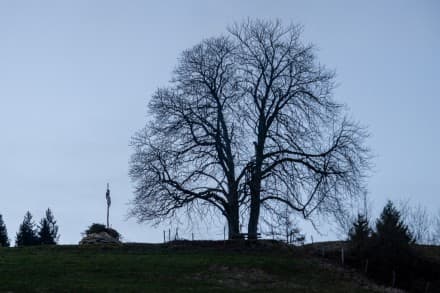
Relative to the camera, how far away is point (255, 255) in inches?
1471

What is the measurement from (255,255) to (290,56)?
12801 mm

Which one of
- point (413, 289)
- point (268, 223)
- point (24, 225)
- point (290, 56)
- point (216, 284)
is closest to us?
point (216, 284)

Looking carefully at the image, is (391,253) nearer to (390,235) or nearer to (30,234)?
(390,235)

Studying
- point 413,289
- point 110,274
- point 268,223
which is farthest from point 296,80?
point 110,274

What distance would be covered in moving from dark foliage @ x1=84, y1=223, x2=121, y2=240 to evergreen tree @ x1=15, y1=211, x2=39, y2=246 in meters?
14.6

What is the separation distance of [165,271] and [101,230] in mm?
15422

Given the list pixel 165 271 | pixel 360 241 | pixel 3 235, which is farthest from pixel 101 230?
pixel 3 235

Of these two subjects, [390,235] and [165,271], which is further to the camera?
[390,235]

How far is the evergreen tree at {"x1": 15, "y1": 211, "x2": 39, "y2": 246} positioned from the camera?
6166 centimetres

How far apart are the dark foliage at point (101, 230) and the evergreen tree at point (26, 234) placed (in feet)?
48.0

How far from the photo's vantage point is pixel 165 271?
3284 cm

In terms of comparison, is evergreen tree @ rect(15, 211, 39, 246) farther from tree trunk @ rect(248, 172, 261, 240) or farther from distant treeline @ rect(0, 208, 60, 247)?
tree trunk @ rect(248, 172, 261, 240)

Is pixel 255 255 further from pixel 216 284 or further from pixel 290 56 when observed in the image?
pixel 290 56

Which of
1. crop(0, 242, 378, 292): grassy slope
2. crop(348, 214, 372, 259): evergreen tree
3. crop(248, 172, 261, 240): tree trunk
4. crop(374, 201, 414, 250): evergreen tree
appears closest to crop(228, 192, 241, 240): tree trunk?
crop(248, 172, 261, 240): tree trunk
